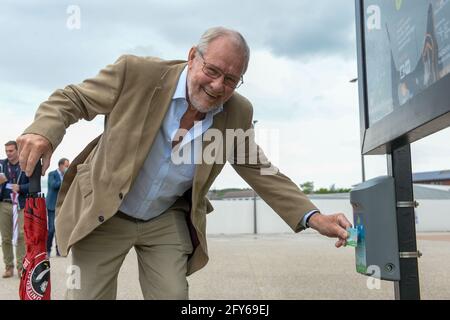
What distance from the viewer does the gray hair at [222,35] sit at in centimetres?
249

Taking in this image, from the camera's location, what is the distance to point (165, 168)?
257 centimetres

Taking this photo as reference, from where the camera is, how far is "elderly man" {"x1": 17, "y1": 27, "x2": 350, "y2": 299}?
8.03ft

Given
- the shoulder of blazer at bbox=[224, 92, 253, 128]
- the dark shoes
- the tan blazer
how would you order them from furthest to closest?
the dark shoes, the shoulder of blazer at bbox=[224, 92, 253, 128], the tan blazer

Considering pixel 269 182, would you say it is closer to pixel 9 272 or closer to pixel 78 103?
pixel 78 103

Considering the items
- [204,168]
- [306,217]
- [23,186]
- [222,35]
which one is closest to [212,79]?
[222,35]

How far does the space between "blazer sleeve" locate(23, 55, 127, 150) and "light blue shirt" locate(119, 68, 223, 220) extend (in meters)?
0.29

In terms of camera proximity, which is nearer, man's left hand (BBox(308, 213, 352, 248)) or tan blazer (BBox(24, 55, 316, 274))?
tan blazer (BBox(24, 55, 316, 274))

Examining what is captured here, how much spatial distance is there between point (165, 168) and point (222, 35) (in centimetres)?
70

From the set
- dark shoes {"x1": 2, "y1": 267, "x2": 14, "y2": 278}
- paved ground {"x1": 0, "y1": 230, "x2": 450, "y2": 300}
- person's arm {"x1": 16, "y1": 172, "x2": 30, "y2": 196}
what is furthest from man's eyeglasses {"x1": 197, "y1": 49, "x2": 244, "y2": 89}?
dark shoes {"x1": 2, "y1": 267, "x2": 14, "y2": 278}

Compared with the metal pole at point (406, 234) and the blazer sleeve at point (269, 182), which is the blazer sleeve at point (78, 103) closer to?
the blazer sleeve at point (269, 182)

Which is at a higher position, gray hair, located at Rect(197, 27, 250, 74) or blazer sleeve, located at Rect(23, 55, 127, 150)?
gray hair, located at Rect(197, 27, 250, 74)

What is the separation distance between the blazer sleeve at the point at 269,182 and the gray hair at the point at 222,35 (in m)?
0.44

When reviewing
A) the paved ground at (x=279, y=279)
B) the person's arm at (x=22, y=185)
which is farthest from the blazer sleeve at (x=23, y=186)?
the paved ground at (x=279, y=279)

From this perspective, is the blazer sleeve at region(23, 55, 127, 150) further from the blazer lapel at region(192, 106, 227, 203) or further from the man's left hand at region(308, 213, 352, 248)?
the man's left hand at region(308, 213, 352, 248)
